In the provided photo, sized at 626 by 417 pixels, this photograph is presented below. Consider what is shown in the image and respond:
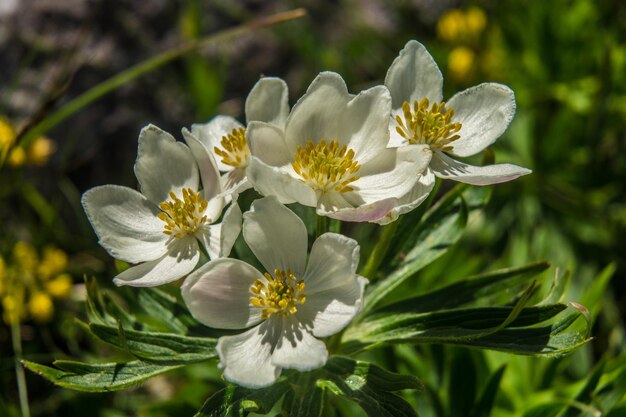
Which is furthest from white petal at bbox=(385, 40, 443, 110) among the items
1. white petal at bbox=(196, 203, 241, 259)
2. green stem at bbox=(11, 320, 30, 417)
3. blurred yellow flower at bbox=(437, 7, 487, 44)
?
blurred yellow flower at bbox=(437, 7, 487, 44)

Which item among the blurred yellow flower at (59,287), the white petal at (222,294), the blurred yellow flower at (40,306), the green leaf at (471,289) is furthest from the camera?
the blurred yellow flower at (59,287)

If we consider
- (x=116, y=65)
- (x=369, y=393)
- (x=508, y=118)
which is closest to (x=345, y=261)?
(x=369, y=393)

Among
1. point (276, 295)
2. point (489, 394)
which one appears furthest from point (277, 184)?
point (489, 394)

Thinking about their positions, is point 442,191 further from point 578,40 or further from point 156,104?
point 156,104

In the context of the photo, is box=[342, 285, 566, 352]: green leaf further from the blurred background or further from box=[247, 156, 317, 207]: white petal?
the blurred background

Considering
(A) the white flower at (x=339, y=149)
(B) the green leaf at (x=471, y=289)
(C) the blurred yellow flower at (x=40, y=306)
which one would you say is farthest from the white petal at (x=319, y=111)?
(C) the blurred yellow flower at (x=40, y=306)

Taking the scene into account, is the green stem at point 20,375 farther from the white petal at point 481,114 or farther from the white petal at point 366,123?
the white petal at point 481,114
